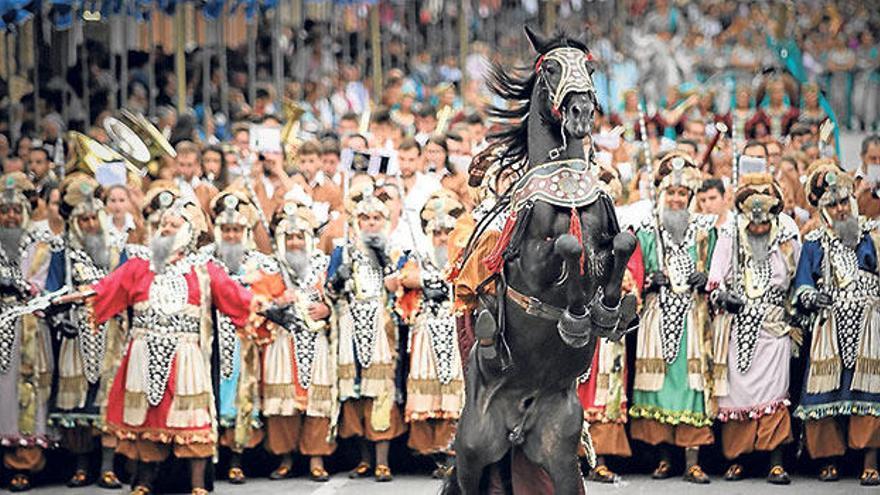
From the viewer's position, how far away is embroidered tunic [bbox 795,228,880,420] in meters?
14.2

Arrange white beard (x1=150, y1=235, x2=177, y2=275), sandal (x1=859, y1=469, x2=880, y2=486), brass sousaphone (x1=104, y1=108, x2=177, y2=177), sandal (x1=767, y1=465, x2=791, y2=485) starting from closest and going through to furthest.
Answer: white beard (x1=150, y1=235, x2=177, y2=275) → sandal (x1=859, y1=469, x2=880, y2=486) → sandal (x1=767, y1=465, x2=791, y2=485) → brass sousaphone (x1=104, y1=108, x2=177, y2=177)

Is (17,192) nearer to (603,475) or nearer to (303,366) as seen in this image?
(303,366)

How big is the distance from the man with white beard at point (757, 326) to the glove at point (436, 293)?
188 cm

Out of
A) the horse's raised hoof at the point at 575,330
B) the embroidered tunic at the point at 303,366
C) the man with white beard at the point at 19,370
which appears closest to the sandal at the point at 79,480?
the man with white beard at the point at 19,370

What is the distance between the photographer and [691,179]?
14.3 m

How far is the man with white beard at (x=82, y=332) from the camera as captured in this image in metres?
14.6

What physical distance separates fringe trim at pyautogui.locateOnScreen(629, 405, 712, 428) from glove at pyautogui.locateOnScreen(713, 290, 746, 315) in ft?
2.57

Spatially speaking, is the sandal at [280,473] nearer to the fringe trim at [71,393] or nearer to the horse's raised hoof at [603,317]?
the fringe trim at [71,393]

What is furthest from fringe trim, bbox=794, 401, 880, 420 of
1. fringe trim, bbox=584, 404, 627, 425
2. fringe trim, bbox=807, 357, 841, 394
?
fringe trim, bbox=584, 404, 627, 425

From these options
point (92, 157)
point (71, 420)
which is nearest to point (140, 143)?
point (92, 157)

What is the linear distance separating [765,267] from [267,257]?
3.55 meters

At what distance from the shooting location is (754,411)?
46.9 ft

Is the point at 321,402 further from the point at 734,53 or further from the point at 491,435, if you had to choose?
the point at 734,53

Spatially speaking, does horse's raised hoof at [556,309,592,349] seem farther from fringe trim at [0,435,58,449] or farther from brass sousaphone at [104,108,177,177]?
brass sousaphone at [104,108,177,177]
